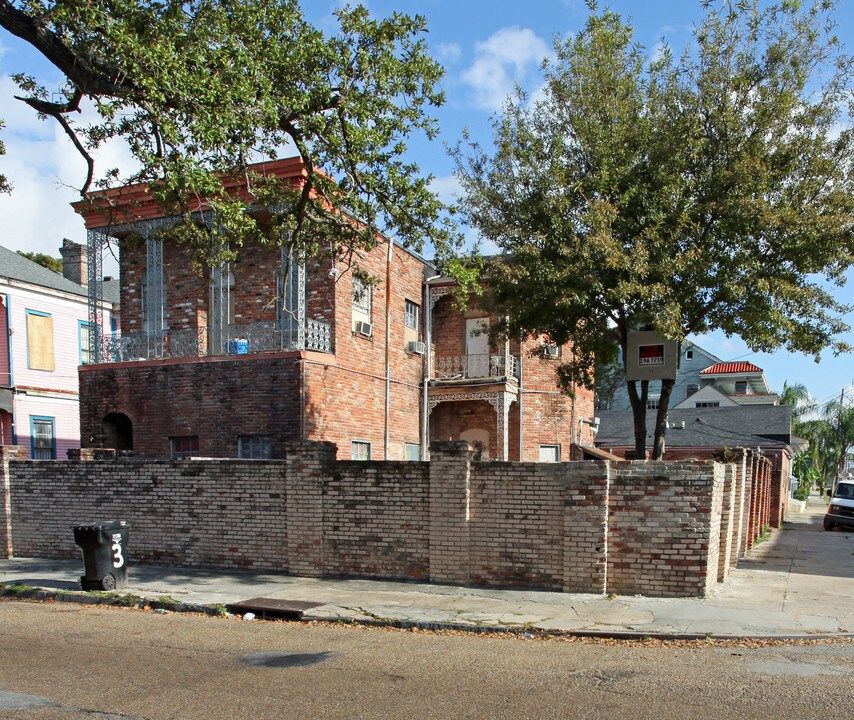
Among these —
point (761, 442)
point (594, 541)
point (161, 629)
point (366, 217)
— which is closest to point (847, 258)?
point (594, 541)

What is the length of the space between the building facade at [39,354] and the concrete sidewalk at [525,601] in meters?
12.2

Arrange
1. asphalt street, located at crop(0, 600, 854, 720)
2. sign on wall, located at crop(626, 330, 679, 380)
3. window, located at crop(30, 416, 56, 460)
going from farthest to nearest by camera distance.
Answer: window, located at crop(30, 416, 56, 460), sign on wall, located at crop(626, 330, 679, 380), asphalt street, located at crop(0, 600, 854, 720)

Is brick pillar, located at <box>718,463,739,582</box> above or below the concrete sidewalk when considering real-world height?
above

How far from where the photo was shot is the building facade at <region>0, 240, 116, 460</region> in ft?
82.2

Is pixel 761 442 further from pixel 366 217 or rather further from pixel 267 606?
pixel 267 606

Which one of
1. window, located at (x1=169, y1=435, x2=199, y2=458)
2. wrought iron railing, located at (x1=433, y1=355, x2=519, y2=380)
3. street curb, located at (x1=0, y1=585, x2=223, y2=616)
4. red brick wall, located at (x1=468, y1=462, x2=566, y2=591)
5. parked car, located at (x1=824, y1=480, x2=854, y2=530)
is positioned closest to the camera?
street curb, located at (x1=0, y1=585, x2=223, y2=616)

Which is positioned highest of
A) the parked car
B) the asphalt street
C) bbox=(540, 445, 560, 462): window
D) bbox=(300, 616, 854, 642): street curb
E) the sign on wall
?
the sign on wall

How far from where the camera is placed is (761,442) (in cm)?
3030

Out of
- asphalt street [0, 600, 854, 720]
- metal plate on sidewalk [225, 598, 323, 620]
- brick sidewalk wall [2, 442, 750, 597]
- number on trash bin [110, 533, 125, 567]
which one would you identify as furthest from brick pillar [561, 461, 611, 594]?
number on trash bin [110, 533, 125, 567]

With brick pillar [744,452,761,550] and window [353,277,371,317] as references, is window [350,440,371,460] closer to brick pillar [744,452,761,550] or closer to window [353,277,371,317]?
window [353,277,371,317]

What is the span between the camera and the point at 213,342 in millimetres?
19031

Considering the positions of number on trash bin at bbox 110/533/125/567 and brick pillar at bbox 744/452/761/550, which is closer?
number on trash bin at bbox 110/533/125/567

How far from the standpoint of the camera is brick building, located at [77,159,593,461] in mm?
17656

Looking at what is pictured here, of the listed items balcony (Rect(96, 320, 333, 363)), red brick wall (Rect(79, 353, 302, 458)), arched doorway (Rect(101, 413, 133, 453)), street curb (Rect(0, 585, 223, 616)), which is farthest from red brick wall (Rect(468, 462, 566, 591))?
arched doorway (Rect(101, 413, 133, 453))
